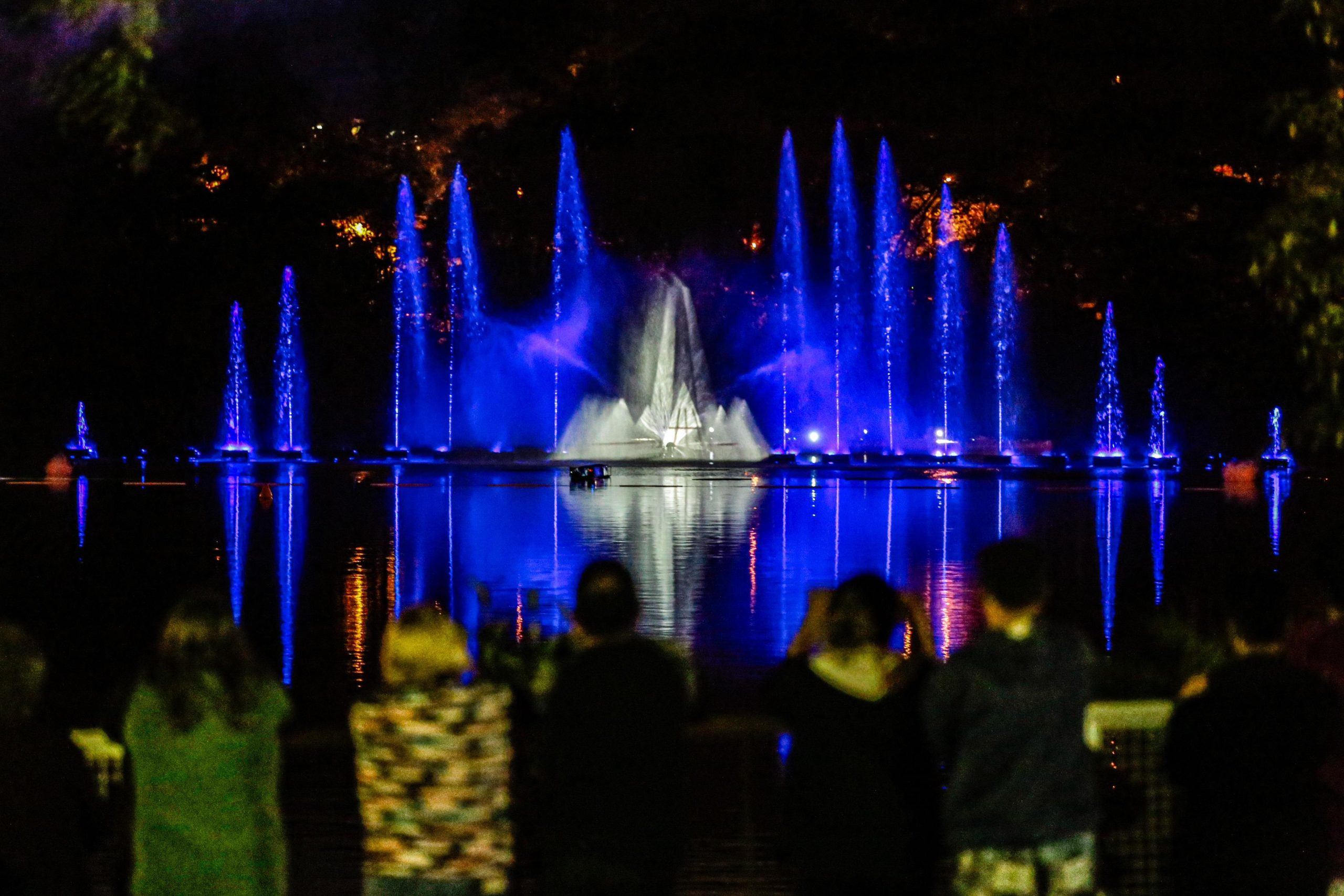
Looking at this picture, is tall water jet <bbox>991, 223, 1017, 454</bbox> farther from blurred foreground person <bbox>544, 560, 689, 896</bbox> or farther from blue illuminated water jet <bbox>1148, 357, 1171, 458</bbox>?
blurred foreground person <bbox>544, 560, 689, 896</bbox>

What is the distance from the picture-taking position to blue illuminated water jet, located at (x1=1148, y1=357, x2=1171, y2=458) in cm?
5294

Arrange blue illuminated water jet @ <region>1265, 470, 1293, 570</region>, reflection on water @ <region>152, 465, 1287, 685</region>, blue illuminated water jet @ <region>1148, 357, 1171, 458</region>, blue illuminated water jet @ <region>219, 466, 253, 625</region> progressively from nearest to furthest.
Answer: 1. reflection on water @ <region>152, 465, 1287, 685</region>
2. blue illuminated water jet @ <region>219, 466, 253, 625</region>
3. blue illuminated water jet @ <region>1265, 470, 1293, 570</region>
4. blue illuminated water jet @ <region>1148, 357, 1171, 458</region>

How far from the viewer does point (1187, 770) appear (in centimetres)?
467

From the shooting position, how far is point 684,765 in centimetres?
473

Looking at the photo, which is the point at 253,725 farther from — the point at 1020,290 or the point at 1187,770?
the point at 1020,290

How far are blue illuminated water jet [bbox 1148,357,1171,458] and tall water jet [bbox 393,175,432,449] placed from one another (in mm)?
21424

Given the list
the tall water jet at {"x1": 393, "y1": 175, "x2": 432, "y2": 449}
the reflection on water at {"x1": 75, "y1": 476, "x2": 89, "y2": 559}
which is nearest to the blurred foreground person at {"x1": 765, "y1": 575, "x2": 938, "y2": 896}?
the reflection on water at {"x1": 75, "y1": 476, "x2": 89, "y2": 559}

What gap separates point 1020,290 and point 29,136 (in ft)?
134

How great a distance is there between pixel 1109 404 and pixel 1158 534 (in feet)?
99.8

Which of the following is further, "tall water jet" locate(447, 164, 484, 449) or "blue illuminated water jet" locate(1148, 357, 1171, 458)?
"blue illuminated water jet" locate(1148, 357, 1171, 458)

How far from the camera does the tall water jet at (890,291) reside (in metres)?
48.2

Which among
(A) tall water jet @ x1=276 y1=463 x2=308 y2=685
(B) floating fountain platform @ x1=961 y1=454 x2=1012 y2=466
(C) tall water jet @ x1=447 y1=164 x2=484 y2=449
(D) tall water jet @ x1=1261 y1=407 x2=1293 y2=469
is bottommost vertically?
(A) tall water jet @ x1=276 y1=463 x2=308 y2=685

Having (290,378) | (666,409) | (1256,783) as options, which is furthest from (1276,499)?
(290,378)

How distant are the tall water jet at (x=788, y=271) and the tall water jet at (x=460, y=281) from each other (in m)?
8.46
